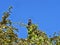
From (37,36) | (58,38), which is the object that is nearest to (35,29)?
(37,36)

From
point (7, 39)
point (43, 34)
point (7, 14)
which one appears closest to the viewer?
point (7, 39)

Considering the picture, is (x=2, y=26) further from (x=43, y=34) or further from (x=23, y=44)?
(x=43, y=34)

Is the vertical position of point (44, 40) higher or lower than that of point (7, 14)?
lower

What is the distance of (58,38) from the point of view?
7227 mm

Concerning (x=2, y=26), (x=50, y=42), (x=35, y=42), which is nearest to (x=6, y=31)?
(x=2, y=26)

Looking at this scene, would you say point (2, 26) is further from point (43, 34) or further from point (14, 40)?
point (43, 34)

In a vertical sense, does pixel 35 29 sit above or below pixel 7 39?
above

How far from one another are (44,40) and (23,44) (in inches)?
31.5

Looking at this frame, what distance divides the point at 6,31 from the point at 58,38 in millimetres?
1661

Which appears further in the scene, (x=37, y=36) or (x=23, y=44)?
(x=37, y=36)

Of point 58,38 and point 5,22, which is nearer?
point 5,22

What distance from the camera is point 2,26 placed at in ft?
20.6

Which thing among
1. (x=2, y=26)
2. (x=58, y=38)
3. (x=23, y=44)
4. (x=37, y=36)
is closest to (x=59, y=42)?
(x=58, y=38)

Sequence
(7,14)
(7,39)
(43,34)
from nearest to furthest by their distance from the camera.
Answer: (7,39)
(7,14)
(43,34)
